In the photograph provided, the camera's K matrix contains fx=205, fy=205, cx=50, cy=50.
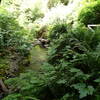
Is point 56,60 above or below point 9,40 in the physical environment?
below

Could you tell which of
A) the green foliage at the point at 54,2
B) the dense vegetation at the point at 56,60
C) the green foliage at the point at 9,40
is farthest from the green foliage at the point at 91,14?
the green foliage at the point at 54,2

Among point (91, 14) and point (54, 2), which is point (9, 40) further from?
point (54, 2)

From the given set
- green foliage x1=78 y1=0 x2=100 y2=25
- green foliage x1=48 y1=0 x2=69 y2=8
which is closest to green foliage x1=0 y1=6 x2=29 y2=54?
green foliage x1=78 y1=0 x2=100 y2=25

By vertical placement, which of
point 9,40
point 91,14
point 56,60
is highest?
point 91,14

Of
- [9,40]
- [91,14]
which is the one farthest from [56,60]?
[91,14]

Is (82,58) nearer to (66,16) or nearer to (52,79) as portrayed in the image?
(52,79)

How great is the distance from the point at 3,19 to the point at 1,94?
3686mm

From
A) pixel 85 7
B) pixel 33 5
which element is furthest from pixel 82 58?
pixel 33 5

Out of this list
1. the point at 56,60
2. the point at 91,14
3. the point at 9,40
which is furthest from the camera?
the point at 91,14

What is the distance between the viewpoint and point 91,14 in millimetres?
9195

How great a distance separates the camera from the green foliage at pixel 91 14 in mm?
9219

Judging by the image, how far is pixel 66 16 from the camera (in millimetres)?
10812

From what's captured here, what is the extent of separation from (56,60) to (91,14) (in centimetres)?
423

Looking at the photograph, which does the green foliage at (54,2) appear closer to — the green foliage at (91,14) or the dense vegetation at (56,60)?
the dense vegetation at (56,60)
